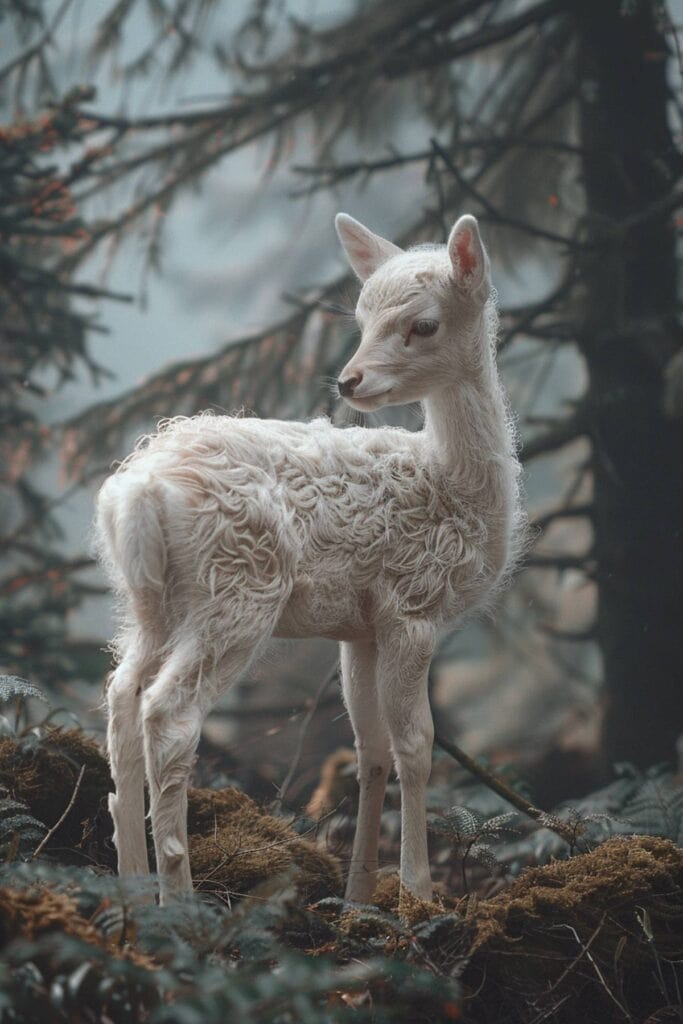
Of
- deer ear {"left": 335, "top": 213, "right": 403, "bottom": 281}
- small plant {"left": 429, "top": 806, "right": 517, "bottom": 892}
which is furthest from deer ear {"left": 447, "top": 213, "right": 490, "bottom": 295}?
small plant {"left": 429, "top": 806, "right": 517, "bottom": 892}

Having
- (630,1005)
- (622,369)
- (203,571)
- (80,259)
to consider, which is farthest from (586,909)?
(80,259)

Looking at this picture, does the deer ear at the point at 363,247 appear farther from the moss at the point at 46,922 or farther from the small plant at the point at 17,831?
the moss at the point at 46,922

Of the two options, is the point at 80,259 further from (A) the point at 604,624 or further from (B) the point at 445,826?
(B) the point at 445,826

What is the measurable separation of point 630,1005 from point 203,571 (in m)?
1.44

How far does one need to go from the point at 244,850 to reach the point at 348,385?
4.15 feet

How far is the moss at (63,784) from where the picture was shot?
278cm

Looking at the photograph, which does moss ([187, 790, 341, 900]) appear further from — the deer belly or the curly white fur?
the deer belly

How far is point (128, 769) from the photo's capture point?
2.27 metres

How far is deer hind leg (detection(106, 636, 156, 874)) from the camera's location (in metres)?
2.25

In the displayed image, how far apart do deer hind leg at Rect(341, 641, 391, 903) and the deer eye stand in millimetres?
848

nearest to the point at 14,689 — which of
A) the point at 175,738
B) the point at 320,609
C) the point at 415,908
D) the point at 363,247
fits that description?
the point at 175,738

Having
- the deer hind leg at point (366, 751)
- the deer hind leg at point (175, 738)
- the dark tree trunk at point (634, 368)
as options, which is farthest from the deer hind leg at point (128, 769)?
the dark tree trunk at point (634, 368)

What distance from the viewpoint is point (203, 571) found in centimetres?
221

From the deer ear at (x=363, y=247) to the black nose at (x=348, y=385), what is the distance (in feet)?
1.65
